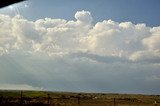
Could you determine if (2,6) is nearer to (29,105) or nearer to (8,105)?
(8,105)

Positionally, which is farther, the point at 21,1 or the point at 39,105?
the point at 39,105

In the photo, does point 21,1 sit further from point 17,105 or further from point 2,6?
point 17,105

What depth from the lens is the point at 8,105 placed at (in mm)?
28375

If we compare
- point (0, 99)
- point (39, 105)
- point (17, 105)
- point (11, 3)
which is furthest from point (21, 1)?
point (39, 105)

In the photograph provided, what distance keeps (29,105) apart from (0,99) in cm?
389

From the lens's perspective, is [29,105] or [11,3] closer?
[11,3]

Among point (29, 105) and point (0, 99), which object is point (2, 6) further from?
point (29, 105)

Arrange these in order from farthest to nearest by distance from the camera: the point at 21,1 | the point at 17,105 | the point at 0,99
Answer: the point at 17,105
the point at 0,99
the point at 21,1

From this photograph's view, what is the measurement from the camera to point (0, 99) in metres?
27.5

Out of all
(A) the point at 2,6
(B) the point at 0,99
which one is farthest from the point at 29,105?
(A) the point at 2,6

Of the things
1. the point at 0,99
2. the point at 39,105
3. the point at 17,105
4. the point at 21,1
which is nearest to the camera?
the point at 21,1

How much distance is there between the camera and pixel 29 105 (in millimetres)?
A: 30703

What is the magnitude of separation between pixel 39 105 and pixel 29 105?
1727mm

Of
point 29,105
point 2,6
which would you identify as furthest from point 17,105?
point 2,6
